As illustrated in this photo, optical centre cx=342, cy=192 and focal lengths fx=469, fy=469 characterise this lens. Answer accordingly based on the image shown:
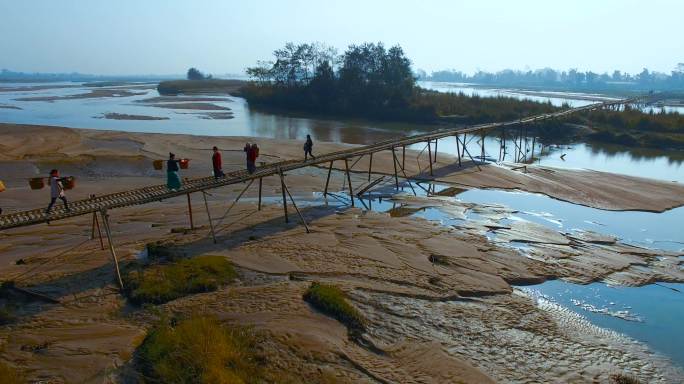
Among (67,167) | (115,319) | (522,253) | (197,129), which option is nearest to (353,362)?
(115,319)

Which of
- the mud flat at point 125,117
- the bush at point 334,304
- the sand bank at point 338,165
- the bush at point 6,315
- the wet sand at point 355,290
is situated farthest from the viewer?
the mud flat at point 125,117

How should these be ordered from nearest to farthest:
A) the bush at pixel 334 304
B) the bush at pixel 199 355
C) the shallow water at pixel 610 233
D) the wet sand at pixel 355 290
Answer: the bush at pixel 199 355 → the wet sand at pixel 355 290 → the bush at pixel 334 304 → the shallow water at pixel 610 233

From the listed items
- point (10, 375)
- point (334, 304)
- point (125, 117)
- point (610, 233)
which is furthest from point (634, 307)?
point (125, 117)

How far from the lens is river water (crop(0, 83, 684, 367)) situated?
498 inches

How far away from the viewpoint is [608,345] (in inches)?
432

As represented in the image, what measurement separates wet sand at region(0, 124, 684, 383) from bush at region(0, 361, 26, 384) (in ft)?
0.75

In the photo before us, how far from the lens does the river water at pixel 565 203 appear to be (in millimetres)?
12656

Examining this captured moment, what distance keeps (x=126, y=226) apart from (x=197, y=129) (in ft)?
102

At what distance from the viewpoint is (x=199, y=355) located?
337 inches

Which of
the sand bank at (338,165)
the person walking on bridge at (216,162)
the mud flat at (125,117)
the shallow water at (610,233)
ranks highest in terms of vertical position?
the mud flat at (125,117)

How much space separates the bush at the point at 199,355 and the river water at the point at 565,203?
28.1 ft

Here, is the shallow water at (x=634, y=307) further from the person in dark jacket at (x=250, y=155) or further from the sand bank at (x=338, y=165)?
the person in dark jacket at (x=250, y=155)

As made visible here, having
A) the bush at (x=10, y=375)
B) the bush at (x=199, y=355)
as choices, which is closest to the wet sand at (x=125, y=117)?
the bush at (x=199, y=355)

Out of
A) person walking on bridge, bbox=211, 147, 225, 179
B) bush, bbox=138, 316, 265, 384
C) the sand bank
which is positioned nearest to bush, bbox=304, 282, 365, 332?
bush, bbox=138, 316, 265, 384
